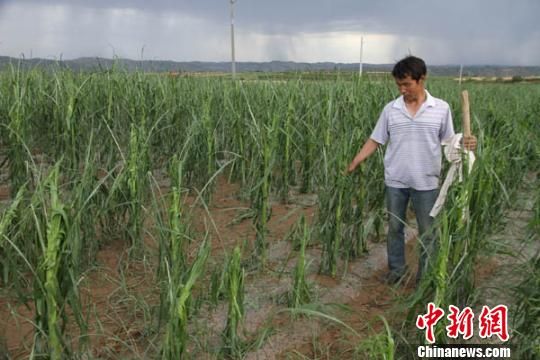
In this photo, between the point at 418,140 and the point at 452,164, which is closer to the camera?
the point at 452,164

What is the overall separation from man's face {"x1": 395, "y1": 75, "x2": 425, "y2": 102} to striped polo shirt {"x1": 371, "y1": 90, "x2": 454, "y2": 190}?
7 cm

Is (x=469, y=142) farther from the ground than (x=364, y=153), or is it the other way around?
(x=469, y=142)

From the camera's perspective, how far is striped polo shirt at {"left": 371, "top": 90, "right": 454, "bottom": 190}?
2555mm

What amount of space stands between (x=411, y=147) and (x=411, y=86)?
305mm

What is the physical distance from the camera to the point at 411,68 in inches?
96.0

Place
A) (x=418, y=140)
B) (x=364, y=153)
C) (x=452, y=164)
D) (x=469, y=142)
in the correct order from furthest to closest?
(x=364, y=153), (x=418, y=140), (x=452, y=164), (x=469, y=142)

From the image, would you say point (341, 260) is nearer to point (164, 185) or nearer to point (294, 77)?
point (164, 185)

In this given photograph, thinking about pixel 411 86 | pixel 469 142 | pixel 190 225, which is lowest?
pixel 190 225

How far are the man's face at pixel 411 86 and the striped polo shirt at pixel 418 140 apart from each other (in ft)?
0.22

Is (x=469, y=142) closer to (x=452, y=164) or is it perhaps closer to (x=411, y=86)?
(x=452, y=164)

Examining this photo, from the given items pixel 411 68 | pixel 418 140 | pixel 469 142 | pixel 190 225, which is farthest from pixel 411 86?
pixel 190 225

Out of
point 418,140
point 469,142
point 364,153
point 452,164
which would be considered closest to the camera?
point 469,142

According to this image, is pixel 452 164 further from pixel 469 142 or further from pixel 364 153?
pixel 364 153

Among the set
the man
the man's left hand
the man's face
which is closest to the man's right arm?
the man
